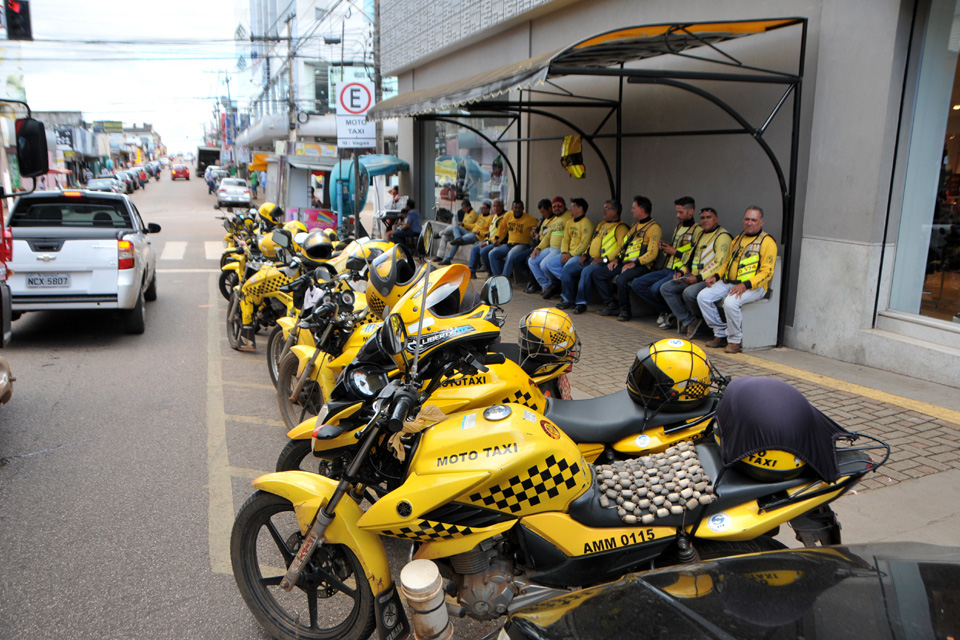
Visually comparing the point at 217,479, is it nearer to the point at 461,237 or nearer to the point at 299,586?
the point at 299,586

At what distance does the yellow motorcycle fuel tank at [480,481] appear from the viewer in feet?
8.14

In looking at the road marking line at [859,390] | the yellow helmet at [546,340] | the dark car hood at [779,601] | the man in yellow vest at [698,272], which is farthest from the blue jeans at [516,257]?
the dark car hood at [779,601]

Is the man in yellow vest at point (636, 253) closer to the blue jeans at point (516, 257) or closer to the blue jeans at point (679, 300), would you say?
the blue jeans at point (679, 300)

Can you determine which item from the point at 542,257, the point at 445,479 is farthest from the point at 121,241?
the point at 445,479

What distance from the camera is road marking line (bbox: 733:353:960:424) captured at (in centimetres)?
538

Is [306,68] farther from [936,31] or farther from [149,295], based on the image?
[936,31]

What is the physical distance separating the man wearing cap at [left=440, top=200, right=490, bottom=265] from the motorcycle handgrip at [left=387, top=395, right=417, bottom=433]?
11.2 meters

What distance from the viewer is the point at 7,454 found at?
493cm

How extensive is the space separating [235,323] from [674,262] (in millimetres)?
5272

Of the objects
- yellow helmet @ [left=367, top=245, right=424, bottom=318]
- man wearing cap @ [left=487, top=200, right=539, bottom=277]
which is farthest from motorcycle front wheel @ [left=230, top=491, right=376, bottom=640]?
man wearing cap @ [left=487, top=200, right=539, bottom=277]

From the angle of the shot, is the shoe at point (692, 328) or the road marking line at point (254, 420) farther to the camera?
the shoe at point (692, 328)

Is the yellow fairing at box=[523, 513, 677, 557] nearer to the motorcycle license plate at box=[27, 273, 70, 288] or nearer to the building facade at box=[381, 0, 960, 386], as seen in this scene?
the building facade at box=[381, 0, 960, 386]

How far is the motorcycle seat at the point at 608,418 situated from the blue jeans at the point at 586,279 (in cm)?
593

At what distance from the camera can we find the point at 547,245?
1105cm
